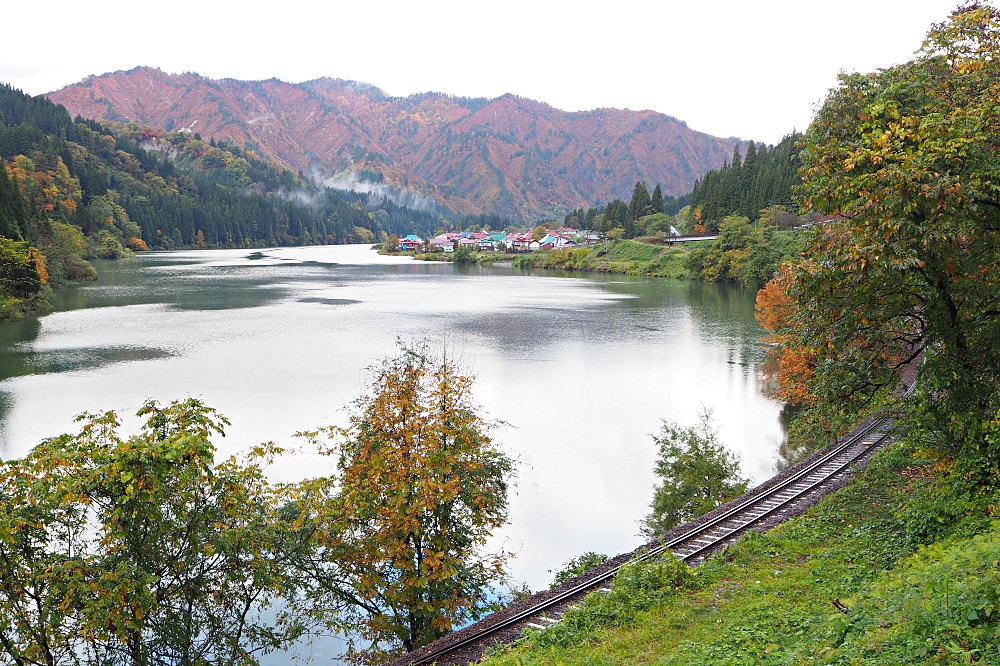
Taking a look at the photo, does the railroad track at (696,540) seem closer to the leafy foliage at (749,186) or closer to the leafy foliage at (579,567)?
the leafy foliage at (579,567)

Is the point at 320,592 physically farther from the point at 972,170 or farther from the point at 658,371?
the point at 658,371

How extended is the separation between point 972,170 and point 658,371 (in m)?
32.8

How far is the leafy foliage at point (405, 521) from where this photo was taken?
13.2m

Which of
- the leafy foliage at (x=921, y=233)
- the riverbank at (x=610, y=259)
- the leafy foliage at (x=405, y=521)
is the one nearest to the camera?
the leafy foliage at (x=921, y=233)

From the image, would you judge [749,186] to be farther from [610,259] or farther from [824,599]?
[824,599]

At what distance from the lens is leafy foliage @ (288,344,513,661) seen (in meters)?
13.2

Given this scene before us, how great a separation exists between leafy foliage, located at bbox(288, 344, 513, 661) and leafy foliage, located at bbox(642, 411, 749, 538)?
7717 millimetres

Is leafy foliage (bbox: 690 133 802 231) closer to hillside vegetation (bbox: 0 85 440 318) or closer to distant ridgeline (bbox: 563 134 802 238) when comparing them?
distant ridgeline (bbox: 563 134 802 238)

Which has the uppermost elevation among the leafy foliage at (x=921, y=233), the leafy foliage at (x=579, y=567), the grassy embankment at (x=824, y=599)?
the leafy foliage at (x=921, y=233)

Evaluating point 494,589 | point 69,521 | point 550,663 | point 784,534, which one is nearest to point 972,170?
point 784,534

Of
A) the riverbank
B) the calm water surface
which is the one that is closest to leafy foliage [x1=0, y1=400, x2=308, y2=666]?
the calm water surface

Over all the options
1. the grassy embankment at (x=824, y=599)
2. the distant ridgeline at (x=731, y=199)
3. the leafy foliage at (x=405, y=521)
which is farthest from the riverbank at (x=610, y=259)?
the leafy foliage at (x=405, y=521)

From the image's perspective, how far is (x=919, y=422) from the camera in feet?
39.8

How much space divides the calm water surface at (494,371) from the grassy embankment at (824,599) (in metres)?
6.61
